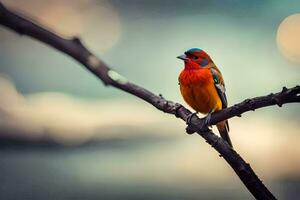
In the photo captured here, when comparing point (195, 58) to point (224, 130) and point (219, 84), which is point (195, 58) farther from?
point (224, 130)

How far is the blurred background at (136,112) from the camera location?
1639 mm

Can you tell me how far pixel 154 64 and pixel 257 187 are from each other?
1.73 ft

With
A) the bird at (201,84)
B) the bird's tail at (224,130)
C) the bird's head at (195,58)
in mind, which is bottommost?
the bird's tail at (224,130)

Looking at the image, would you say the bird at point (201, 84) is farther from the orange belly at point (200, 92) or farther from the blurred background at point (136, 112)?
the blurred background at point (136, 112)

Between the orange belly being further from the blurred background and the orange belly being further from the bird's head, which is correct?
the blurred background

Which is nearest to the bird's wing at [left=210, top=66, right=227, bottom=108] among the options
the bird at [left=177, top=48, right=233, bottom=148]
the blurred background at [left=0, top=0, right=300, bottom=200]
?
the bird at [left=177, top=48, right=233, bottom=148]

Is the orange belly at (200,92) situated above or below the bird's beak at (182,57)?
below

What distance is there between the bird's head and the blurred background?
4.5 inches

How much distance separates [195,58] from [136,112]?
0.95ft

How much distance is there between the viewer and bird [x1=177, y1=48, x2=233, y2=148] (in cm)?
145

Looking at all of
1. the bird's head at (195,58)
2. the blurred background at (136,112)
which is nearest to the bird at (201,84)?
the bird's head at (195,58)

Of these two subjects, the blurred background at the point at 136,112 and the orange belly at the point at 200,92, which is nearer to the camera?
the orange belly at the point at 200,92

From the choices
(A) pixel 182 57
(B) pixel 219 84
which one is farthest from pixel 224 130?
(A) pixel 182 57

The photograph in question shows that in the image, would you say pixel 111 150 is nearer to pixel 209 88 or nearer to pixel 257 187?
pixel 209 88
